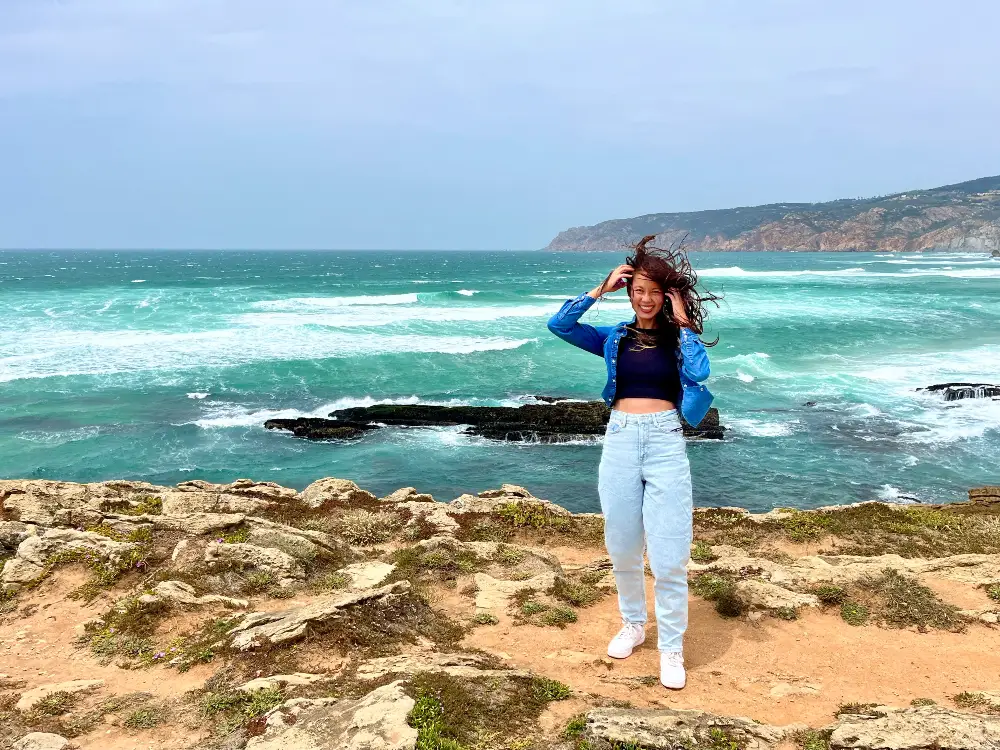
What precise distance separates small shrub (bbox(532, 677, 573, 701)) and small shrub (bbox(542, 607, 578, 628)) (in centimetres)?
110

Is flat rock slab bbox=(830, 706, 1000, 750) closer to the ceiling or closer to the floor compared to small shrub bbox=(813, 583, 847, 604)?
closer to the ceiling

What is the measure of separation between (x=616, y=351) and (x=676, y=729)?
2072mm

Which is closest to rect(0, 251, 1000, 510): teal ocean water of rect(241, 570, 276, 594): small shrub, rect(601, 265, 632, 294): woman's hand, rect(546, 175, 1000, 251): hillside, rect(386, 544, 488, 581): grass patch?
rect(386, 544, 488, 581): grass patch

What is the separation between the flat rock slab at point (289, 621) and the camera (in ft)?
14.1

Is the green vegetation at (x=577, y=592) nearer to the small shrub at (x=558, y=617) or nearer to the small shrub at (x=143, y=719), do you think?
the small shrub at (x=558, y=617)

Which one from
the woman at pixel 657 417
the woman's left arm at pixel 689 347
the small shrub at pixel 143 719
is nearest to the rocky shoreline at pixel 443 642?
the small shrub at pixel 143 719

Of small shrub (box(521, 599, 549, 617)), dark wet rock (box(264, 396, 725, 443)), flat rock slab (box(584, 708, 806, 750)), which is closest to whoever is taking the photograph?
flat rock slab (box(584, 708, 806, 750))

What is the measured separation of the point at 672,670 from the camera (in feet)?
13.1

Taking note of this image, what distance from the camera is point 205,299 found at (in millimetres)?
50656

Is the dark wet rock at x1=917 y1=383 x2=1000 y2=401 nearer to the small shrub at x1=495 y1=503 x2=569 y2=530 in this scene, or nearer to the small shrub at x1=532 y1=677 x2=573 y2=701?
the small shrub at x1=495 y1=503 x2=569 y2=530

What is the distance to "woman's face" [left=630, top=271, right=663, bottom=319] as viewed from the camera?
382 centimetres

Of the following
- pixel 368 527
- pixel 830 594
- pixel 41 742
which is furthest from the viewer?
pixel 368 527

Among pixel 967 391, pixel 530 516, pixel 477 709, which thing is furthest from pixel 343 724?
pixel 967 391

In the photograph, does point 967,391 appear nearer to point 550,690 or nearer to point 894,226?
point 550,690
